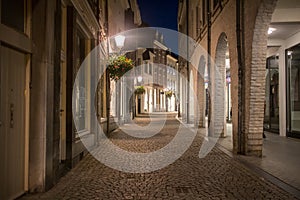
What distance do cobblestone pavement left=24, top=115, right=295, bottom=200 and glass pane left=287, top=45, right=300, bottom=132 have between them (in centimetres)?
667

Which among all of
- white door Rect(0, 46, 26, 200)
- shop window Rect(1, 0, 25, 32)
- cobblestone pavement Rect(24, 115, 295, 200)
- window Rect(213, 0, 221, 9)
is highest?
window Rect(213, 0, 221, 9)

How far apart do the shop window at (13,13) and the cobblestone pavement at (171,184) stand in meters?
2.51

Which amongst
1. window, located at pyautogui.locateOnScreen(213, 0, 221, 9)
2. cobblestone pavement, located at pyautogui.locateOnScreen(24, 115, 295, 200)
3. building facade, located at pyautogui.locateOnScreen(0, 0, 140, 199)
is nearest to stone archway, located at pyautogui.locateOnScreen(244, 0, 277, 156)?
cobblestone pavement, located at pyautogui.locateOnScreen(24, 115, 295, 200)

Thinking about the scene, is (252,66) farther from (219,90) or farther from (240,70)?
(219,90)

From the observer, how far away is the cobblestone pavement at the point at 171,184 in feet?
16.9

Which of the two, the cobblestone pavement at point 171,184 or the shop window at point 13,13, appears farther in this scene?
the cobblestone pavement at point 171,184

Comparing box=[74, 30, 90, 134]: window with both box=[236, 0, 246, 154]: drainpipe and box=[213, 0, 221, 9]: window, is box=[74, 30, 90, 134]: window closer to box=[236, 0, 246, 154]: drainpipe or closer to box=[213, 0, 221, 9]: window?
box=[236, 0, 246, 154]: drainpipe

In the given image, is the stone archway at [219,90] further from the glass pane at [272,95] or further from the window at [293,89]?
the glass pane at [272,95]

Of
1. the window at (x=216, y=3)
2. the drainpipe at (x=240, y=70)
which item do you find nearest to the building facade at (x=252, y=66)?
the drainpipe at (x=240, y=70)

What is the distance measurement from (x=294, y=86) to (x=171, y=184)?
959cm

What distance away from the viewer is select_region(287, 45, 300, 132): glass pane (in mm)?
Result: 13391

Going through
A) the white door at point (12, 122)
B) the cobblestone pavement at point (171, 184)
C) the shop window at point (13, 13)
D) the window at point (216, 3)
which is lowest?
the cobblestone pavement at point (171, 184)

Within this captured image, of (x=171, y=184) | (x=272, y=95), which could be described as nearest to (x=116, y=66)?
(x=272, y=95)

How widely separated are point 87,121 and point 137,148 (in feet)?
5.93
